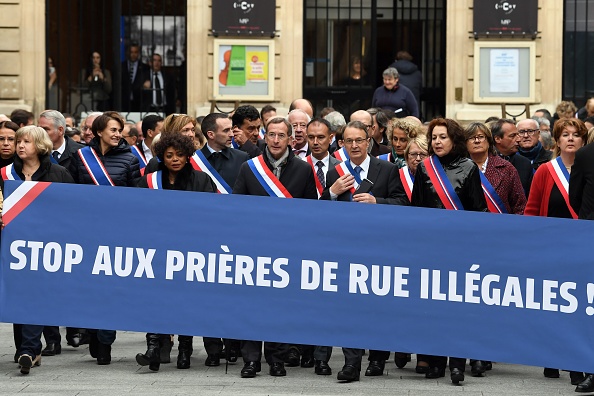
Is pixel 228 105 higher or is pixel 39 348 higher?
pixel 228 105

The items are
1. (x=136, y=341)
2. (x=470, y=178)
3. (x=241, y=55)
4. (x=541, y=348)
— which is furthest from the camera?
(x=241, y=55)

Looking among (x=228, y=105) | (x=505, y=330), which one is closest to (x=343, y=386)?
(x=505, y=330)

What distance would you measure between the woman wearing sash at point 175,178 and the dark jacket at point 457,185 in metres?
1.46

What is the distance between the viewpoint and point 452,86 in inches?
787

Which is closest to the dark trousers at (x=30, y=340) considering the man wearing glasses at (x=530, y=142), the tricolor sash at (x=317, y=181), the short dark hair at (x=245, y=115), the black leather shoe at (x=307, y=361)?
the black leather shoe at (x=307, y=361)

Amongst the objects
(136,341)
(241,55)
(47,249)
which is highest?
(241,55)

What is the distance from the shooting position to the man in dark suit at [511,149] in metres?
11.7

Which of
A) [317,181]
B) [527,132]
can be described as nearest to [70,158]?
[317,181]

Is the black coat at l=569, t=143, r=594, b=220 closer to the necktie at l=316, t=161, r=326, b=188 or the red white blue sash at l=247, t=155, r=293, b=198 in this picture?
the red white blue sash at l=247, t=155, r=293, b=198

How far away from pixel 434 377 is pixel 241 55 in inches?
414

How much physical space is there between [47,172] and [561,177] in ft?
11.6

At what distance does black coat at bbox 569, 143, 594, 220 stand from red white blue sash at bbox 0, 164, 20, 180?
150 inches

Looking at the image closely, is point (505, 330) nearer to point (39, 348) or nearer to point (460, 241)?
point (460, 241)

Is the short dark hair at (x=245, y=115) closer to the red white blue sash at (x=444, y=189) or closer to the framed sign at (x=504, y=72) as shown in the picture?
the red white blue sash at (x=444, y=189)
